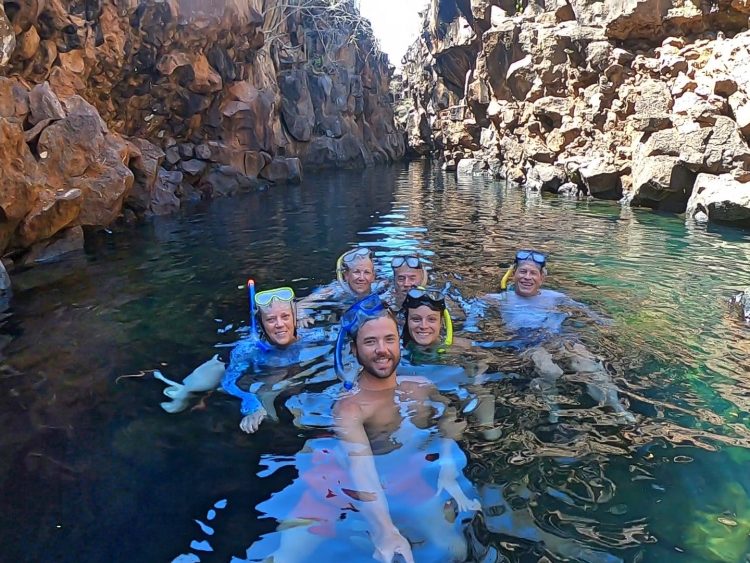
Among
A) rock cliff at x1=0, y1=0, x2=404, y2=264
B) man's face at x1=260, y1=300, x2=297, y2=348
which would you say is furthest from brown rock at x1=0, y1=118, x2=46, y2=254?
man's face at x1=260, y1=300, x2=297, y2=348

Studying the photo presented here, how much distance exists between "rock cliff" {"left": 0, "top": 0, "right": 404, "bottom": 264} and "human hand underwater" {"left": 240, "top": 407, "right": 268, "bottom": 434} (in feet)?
23.0

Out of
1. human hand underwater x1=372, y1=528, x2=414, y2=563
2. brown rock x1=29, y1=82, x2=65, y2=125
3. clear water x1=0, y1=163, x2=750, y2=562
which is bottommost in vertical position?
clear water x1=0, y1=163, x2=750, y2=562

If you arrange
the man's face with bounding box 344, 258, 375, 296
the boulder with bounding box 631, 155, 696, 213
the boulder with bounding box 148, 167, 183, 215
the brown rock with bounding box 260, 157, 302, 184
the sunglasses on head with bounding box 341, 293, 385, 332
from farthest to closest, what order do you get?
the brown rock with bounding box 260, 157, 302, 184 → the boulder with bounding box 148, 167, 183, 215 → the boulder with bounding box 631, 155, 696, 213 → the man's face with bounding box 344, 258, 375, 296 → the sunglasses on head with bounding box 341, 293, 385, 332

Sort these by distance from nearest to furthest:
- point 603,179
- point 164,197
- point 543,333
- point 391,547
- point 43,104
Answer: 1. point 391,547
2. point 543,333
3. point 43,104
4. point 164,197
5. point 603,179

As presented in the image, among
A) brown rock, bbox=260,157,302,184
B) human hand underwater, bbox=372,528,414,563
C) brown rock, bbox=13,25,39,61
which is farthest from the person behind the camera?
brown rock, bbox=260,157,302,184

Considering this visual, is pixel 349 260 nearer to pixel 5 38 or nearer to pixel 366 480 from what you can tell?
pixel 366 480

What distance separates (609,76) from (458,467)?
20008mm

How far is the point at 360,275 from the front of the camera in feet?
21.8

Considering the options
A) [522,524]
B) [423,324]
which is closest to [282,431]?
[423,324]

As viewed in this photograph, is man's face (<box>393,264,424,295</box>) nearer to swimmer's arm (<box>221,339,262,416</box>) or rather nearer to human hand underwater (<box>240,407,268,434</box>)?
swimmer's arm (<box>221,339,262,416</box>)

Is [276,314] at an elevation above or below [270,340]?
above

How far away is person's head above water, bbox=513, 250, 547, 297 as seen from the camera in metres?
6.20

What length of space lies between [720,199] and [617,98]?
28.4 feet

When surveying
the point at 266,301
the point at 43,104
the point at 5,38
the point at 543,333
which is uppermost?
the point at 5,38
